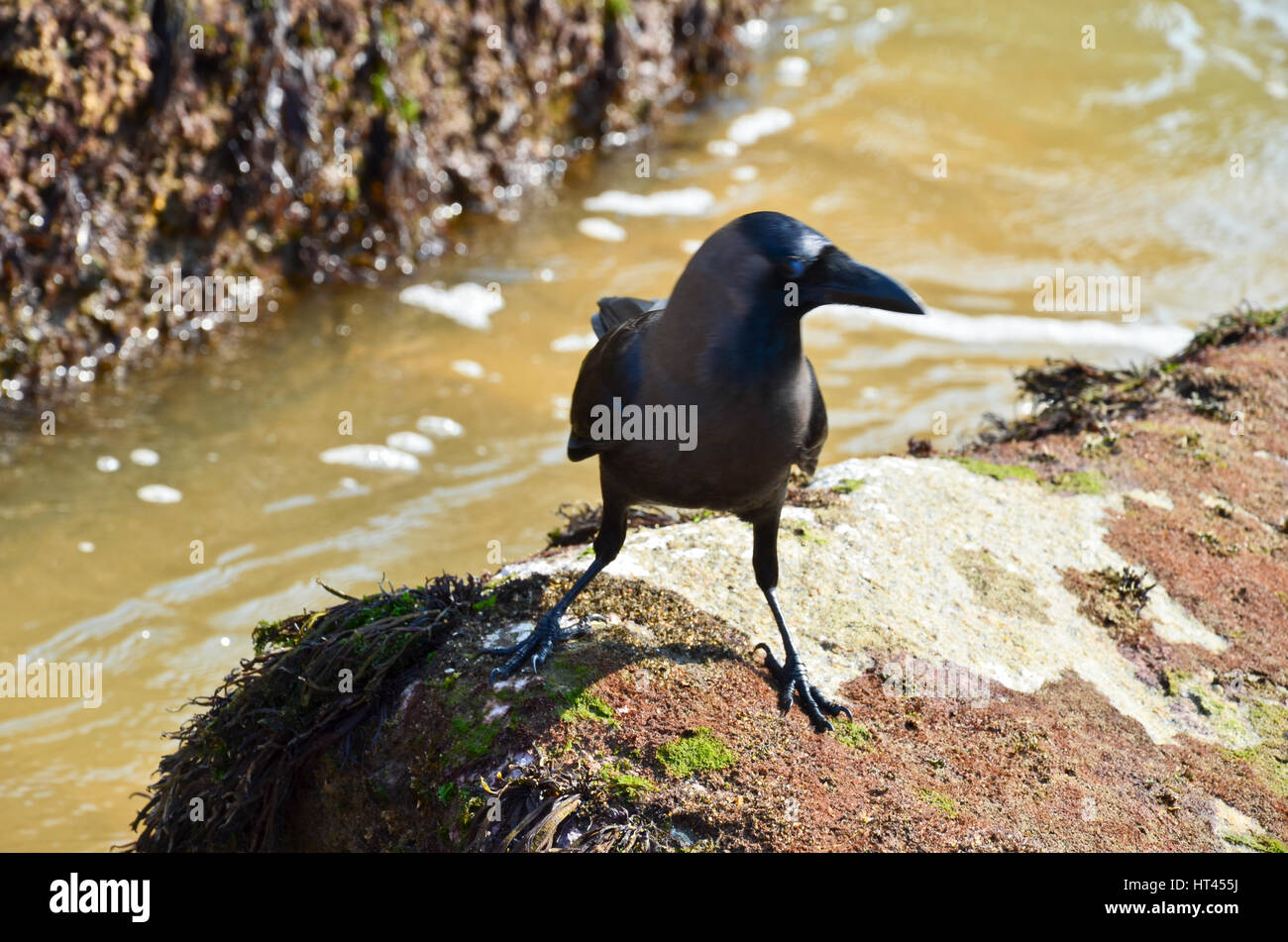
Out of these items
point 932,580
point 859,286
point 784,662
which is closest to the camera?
point 859,286

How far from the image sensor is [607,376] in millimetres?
3449

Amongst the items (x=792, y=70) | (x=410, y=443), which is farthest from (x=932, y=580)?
(x=792, y=70)

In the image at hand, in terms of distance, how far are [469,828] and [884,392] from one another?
5384 millimetres

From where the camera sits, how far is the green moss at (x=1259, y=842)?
10.2ft

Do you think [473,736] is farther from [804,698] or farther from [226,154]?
[226,154]

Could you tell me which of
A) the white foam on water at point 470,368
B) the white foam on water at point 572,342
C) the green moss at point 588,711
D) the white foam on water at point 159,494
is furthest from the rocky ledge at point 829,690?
the white foam on water at point 572,342

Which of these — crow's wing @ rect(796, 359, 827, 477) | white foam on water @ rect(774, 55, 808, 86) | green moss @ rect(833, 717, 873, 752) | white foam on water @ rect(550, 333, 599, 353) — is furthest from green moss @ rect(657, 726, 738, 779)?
white foam on water @ rect(774, 55, 808, 86)

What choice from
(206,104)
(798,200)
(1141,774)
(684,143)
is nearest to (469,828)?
(1141,774)

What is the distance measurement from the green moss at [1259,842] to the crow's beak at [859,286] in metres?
1.74

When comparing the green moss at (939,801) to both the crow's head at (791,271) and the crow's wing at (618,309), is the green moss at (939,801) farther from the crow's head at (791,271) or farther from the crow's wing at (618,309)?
the crow's wing at (618,309)

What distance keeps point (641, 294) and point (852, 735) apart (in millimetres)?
5446

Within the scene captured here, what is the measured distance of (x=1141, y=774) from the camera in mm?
3357

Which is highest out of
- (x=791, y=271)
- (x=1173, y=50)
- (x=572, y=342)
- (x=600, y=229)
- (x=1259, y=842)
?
(x=1173, y=50)

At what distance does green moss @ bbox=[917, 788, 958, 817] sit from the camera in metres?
3.13
